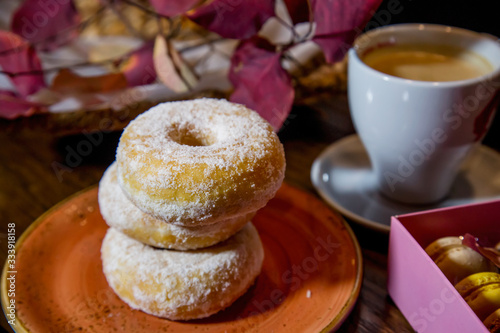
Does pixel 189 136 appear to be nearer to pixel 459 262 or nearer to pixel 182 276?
pixel 182 276

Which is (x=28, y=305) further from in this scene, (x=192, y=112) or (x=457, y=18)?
(x=457, y=18)

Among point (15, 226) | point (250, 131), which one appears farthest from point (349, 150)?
point (15, 226)

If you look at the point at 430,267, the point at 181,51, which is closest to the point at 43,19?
the point at 181,51

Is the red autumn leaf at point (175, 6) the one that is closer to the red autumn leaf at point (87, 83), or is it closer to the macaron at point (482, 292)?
the red autumn leaf at point (87, 83)

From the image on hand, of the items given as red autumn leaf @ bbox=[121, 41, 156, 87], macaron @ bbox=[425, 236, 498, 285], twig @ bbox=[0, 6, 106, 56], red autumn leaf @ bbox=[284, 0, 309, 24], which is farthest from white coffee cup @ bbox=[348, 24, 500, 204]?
twig @ bbox=[0, 6, 106, 56]

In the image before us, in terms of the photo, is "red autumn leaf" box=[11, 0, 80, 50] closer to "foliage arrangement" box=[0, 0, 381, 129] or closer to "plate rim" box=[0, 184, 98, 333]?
"foliage arrangement" box=[0, 0, 381, 129]

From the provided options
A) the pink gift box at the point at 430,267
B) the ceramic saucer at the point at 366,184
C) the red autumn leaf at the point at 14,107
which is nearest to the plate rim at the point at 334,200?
the ceramic saucer at the point at 366,184
